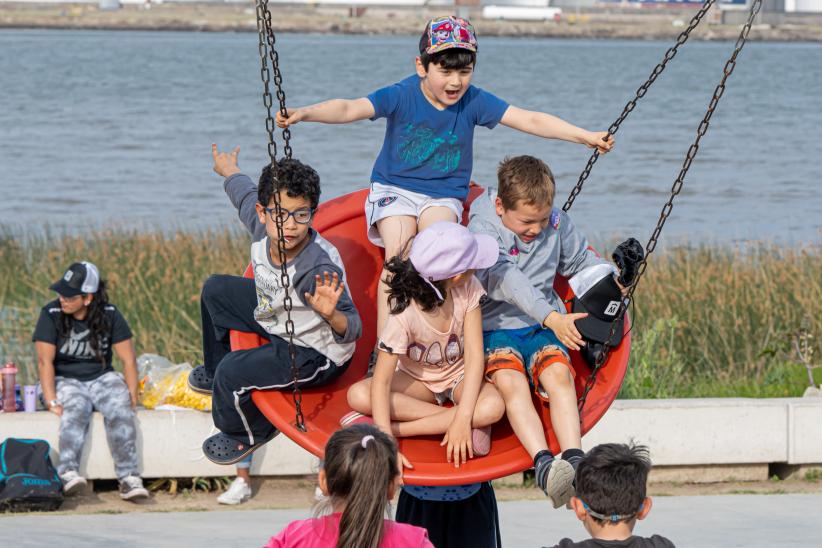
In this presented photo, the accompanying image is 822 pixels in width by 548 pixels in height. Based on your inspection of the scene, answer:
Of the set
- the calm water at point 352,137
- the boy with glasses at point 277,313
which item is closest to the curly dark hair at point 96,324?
the boy with glasses at point 277,313

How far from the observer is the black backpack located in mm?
7000

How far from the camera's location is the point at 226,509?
7.31 meters

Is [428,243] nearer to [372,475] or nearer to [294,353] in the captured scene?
[294,353]

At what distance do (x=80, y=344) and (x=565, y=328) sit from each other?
11.8 feet

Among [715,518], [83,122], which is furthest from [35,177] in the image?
[715,518]

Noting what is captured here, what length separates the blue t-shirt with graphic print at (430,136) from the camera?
17.3ft

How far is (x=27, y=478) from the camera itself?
7.04 meters

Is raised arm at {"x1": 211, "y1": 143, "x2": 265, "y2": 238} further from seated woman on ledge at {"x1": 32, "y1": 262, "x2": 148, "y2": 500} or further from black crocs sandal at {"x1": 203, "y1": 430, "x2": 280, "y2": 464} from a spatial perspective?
seated woman on ledge at {"x1": 32, "y1": 262, "x2": 148, "y2": 500}

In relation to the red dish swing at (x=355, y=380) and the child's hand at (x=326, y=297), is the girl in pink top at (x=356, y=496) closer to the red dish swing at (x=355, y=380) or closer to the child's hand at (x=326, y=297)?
the red dish swing at (x=355, y=380)

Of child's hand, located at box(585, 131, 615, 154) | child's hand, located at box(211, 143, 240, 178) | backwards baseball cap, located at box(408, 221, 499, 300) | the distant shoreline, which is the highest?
the distant shoreline

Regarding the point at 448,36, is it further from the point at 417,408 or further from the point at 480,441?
the point at 480,441

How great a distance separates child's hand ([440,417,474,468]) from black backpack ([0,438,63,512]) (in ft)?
10.4

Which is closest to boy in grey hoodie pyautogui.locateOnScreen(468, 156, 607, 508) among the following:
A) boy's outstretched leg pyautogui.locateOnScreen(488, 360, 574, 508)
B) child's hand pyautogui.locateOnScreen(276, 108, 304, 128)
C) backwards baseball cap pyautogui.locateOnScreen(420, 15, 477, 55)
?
boy's outstretched leg pyautogui.locateOnScreen(488, 360, 574, 508)

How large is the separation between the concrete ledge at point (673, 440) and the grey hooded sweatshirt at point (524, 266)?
8.50 feet
